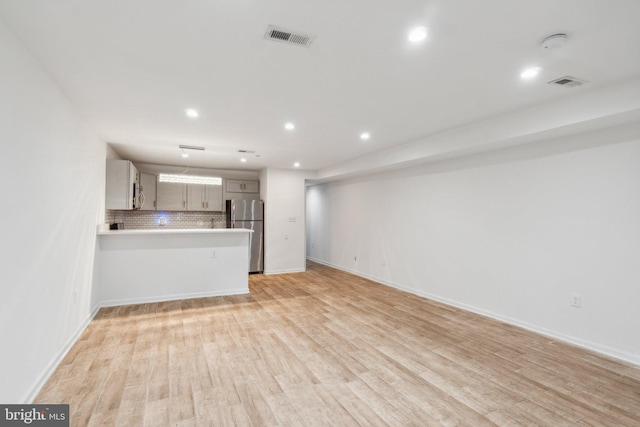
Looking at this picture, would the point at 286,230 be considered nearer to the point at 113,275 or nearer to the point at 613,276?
the point at 113,275

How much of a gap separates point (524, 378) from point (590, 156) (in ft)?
7.89

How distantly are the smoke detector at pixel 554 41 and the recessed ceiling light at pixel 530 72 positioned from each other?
1.20ft

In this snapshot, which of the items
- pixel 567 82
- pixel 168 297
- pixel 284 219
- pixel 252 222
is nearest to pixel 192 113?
pixel 168 297

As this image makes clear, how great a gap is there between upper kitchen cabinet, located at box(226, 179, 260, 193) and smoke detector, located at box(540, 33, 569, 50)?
21.8 ft

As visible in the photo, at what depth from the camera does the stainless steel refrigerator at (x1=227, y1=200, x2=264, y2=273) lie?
23.1ft

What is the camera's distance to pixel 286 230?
24.0ft

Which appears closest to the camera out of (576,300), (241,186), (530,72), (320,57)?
(320,57)

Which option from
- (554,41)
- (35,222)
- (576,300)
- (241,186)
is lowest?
(576,300)

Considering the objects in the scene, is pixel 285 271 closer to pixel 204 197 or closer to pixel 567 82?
pixel 204 197

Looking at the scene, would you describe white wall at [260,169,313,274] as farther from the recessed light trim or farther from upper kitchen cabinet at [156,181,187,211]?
the recessed light trim

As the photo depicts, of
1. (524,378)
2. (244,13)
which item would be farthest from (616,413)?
(244,13)

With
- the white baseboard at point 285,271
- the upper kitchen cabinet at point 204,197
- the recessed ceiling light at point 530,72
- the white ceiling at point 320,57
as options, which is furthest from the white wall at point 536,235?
the upper kitchen cabinet at point 204,197

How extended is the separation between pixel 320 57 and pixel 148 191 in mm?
5999

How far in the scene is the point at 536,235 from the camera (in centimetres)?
364
